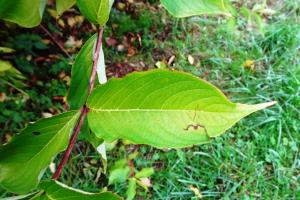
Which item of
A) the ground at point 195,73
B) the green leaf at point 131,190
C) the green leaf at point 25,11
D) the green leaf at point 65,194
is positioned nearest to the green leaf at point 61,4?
the green leaf at point 25,11

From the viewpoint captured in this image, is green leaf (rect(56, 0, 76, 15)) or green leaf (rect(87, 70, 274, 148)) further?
green leaf (rect(56, 0, 76, 15))

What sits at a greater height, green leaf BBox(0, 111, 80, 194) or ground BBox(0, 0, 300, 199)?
green leaf BBox(0, 111, 80, 194)

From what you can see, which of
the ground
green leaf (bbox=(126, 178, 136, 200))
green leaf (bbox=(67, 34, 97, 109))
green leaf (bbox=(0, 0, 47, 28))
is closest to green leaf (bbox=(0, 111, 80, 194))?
green leaf (bbox=(67, 34, 97, 109))

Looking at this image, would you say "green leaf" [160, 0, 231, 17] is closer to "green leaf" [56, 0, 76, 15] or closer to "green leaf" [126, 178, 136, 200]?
"green leaf" [56, 0, 76, 15]

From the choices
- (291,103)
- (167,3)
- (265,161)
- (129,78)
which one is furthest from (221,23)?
(129,78)

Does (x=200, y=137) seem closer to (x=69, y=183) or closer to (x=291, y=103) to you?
(x=69, y=183)

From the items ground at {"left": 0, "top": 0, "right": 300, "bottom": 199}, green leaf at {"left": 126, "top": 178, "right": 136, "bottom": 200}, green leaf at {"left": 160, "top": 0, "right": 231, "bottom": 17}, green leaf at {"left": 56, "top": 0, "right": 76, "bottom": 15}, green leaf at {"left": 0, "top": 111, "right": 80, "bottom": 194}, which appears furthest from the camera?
ground at {"left": 0, "top": 0, "right": 300, "bottom": 199}
